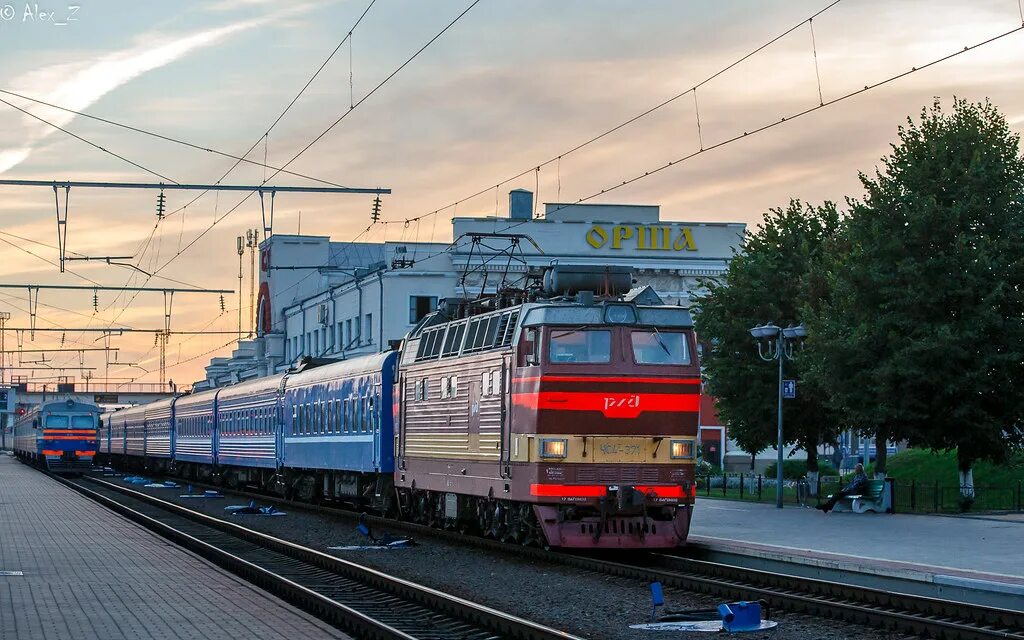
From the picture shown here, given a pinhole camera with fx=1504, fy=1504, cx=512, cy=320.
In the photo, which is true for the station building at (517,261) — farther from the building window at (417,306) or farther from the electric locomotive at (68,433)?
the electric locomotive at (68,433)

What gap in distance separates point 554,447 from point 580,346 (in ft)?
5.25

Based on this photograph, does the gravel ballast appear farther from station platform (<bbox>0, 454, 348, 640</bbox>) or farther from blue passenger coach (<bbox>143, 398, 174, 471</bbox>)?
blue passenger coach (<bbox>143, 398, 174, 471</bbox>)

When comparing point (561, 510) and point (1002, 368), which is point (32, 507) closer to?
point (561, 510)

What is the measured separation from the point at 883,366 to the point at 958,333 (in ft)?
5.62

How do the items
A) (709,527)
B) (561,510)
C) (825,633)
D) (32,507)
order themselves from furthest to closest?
(32,507)
(709,527)
(561,510)
(825,633)

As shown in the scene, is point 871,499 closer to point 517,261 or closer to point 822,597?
point 822,597

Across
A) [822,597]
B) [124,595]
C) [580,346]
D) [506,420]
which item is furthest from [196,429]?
[822,597]

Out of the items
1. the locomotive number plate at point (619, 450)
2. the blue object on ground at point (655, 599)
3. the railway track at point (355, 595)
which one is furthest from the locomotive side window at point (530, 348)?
the blue object on ground at point (655, 599)

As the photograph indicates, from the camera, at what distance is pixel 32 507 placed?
37875mm

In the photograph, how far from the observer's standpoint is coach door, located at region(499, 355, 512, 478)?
22.7 meters

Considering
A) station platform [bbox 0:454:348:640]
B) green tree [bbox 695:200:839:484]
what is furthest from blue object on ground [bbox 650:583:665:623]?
green tree [bbox 695:200:839:484]

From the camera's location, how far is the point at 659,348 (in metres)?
22.7

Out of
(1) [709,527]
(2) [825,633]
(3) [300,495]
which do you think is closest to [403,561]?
(1) [709,527]

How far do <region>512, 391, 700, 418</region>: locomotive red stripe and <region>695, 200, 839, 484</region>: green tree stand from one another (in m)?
18.1
